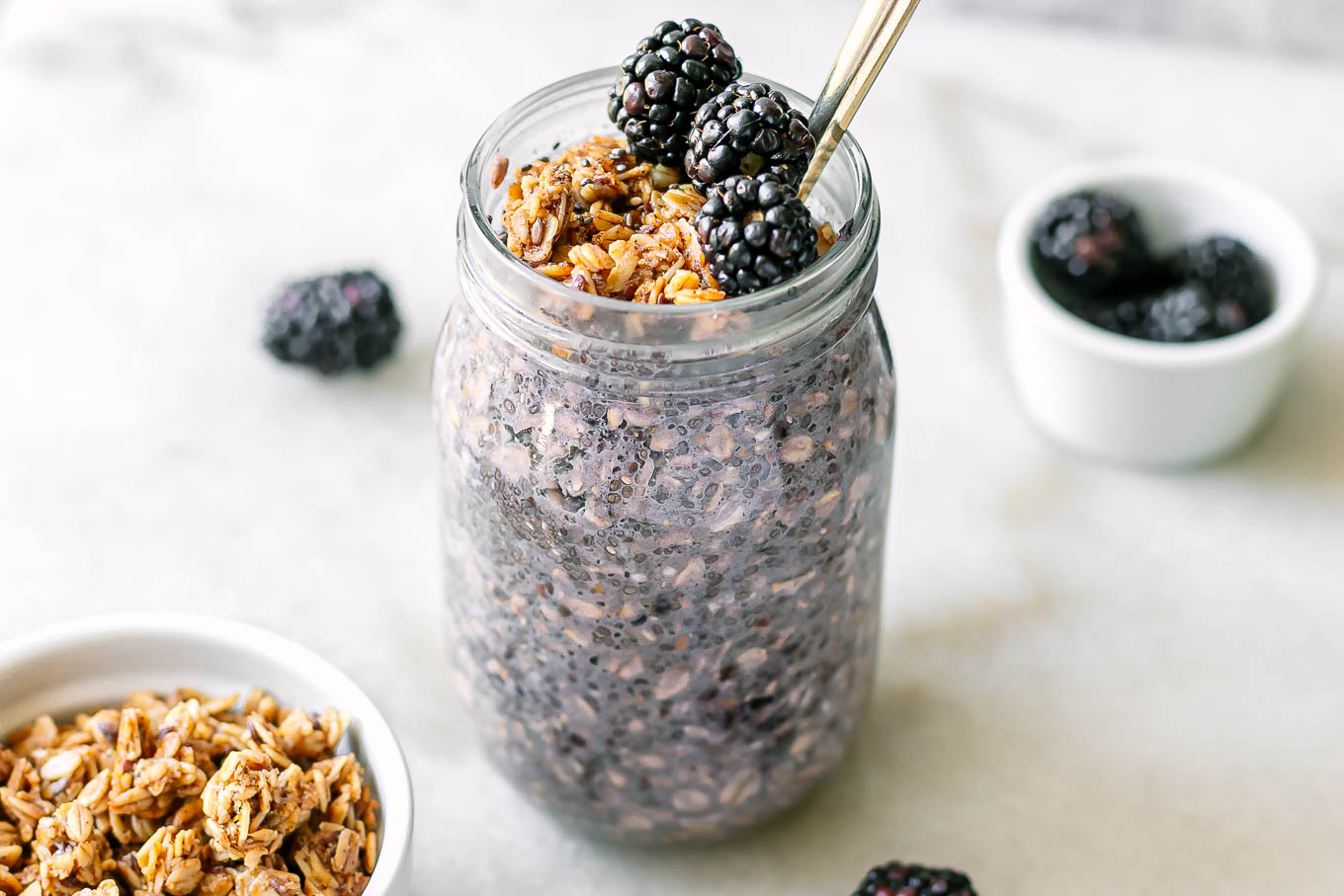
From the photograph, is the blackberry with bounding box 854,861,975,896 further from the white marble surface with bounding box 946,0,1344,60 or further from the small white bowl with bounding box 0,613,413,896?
the white marble surface with bounding box 946,0,1344,60

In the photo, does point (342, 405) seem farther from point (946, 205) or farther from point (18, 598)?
point (946, 205)

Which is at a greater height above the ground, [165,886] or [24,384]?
[165,886]

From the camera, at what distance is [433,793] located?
1054 mm

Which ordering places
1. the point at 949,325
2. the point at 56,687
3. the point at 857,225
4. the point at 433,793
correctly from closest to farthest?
the point at 857,225 < the point at 56,687 < the point at 433,793 < the point at 949,325

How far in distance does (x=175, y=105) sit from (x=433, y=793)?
0.81 m

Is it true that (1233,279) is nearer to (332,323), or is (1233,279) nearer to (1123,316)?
(1123,316)

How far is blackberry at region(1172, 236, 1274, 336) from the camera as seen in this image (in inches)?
47.2

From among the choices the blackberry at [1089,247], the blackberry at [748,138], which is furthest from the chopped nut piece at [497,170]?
the blackberry at [1089,247]

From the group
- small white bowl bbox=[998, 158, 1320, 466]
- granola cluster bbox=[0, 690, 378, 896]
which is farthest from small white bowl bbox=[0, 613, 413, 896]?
small white bowl bbox=[998, 158, 1320, 466]

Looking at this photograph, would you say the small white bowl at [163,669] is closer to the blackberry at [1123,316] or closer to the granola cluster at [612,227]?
the granola cluster at [612,227]

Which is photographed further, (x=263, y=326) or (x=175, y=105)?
(x=175, y=105)

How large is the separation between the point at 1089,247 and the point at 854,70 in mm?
498

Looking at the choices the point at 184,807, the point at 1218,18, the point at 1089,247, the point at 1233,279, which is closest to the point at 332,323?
the point at 184,807

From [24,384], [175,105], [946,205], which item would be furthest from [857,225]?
[175,105]
